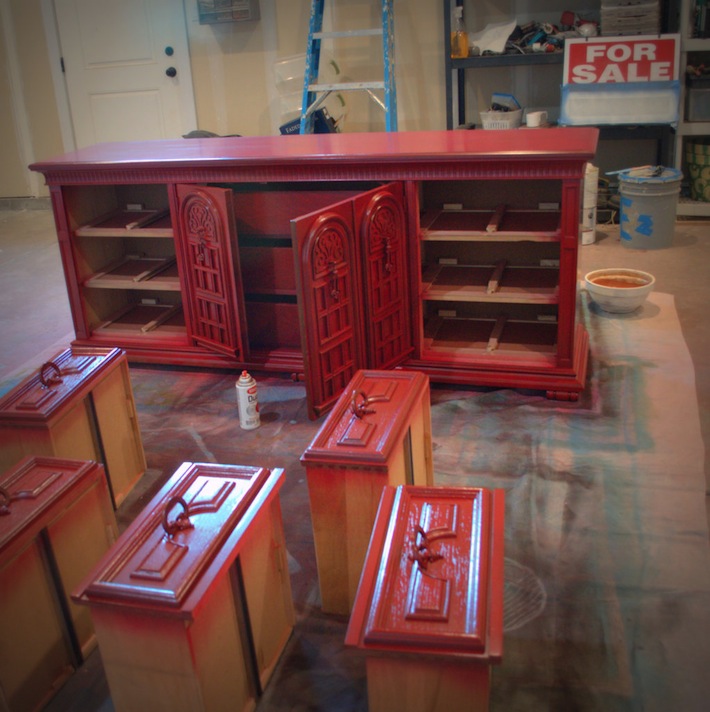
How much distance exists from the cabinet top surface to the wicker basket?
7.02ft

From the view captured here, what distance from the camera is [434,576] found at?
6.50ft

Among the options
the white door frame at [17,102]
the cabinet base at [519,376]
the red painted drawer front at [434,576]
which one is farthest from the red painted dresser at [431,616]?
the white door frame at [17,102]

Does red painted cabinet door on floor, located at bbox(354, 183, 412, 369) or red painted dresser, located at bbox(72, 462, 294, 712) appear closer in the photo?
red painted dresser, located at bbox(72, 462, 294, 712)

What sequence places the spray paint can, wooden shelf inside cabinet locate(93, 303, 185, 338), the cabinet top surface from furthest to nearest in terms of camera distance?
wooden shelf inside cabinet locate(93, 303, 185, 338) → the spray paint can → the cabinet top surface

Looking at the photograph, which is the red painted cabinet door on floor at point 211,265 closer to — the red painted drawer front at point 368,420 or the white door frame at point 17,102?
the red painted drawer front at point 368,420

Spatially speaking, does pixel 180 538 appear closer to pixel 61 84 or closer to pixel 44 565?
pixel 44 565

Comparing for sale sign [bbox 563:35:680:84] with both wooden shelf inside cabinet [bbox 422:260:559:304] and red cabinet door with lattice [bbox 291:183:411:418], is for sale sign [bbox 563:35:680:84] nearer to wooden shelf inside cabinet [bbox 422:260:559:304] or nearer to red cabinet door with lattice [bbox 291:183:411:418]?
wooden shelf inside cabinet [bbox 422:260:559:304]

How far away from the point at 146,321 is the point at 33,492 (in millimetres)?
2392

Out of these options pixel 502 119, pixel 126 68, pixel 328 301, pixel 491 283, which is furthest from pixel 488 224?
pixel 126 68

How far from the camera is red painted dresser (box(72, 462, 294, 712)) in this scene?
196 cm

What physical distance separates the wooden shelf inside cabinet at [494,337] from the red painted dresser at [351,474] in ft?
4.42

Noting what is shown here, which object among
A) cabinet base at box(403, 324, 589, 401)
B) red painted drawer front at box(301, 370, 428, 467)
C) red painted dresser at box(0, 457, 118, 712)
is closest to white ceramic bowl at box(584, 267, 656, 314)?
cabinet base at box(403, 324, 589, 401)

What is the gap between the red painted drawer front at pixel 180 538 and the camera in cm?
197

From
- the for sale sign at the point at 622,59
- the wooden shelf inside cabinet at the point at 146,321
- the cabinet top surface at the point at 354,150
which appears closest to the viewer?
the cabinet top surface at the point at 354,150
